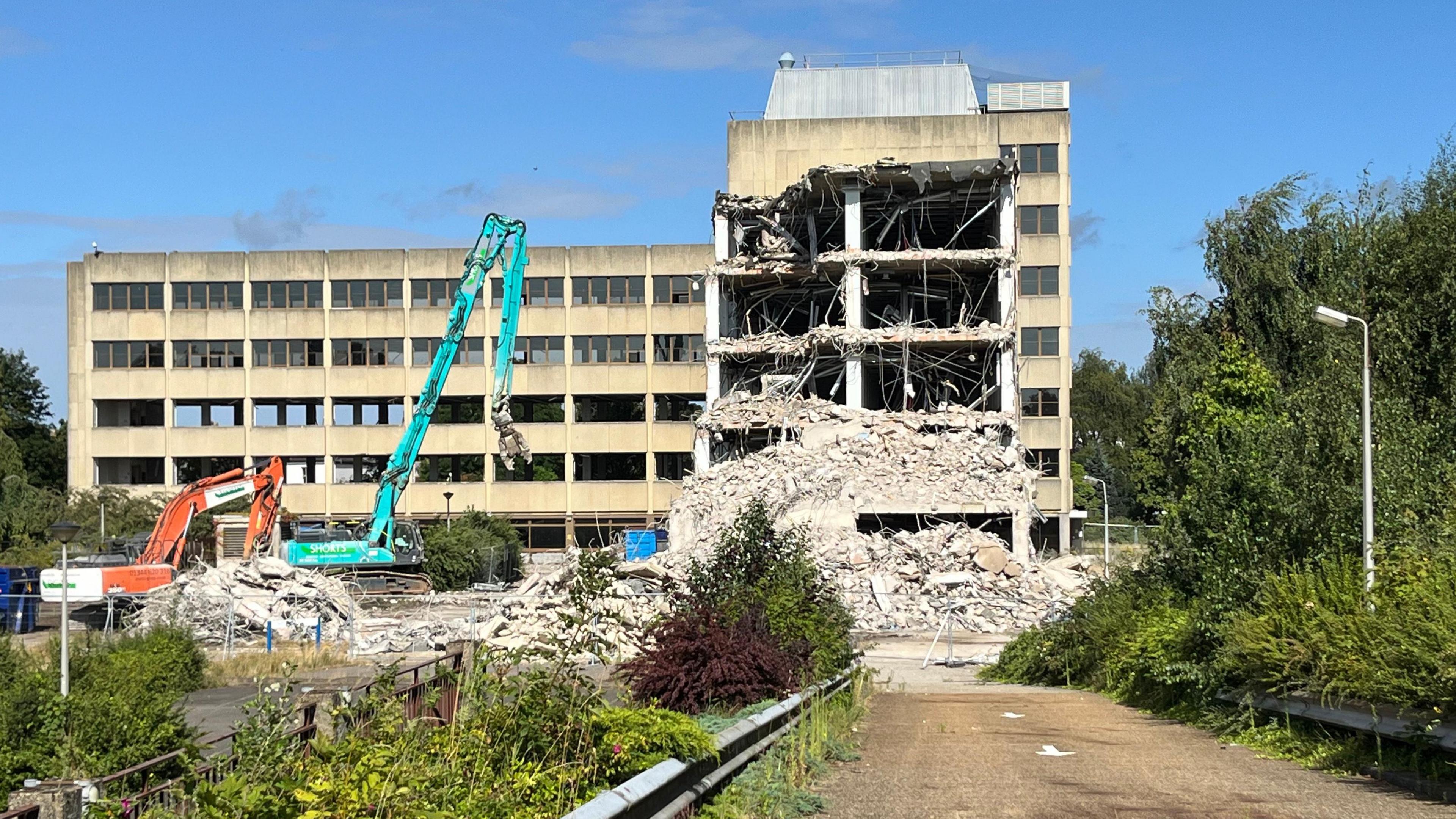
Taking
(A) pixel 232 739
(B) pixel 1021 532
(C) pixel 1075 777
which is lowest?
(B) pixel 1021 532

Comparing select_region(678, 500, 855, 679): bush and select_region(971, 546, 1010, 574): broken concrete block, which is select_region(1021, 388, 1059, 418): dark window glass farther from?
select_region(678, 500, 855, 679): bush

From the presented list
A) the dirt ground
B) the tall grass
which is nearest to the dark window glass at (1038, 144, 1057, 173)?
the dirt ground

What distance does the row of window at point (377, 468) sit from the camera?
270 feet

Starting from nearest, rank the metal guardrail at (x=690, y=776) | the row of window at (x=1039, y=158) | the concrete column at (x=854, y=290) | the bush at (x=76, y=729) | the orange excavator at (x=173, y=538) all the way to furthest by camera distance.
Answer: the metal guardrail at (x=690, y=776) < the bush at (x=76, y=729) < the orange excavator at (x=173, y=538) < the concrete column at (x=854, y=290) < the row of window at (x=1039, y=158)

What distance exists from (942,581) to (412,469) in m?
20.1

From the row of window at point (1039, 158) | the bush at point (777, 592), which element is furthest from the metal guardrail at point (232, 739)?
the row of window at point (1039, 158)

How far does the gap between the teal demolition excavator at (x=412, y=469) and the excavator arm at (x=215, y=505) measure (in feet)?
12.1

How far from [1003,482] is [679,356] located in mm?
33175

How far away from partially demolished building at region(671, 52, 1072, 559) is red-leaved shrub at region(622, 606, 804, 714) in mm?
33105

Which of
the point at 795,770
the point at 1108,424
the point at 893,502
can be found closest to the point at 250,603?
the point at 893,502

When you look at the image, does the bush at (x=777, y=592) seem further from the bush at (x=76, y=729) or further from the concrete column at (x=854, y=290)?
the concrete column at (x=854, y=290)

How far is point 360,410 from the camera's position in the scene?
83750mm

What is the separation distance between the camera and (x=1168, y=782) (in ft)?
40.1

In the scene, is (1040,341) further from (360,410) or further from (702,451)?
(360,410)
